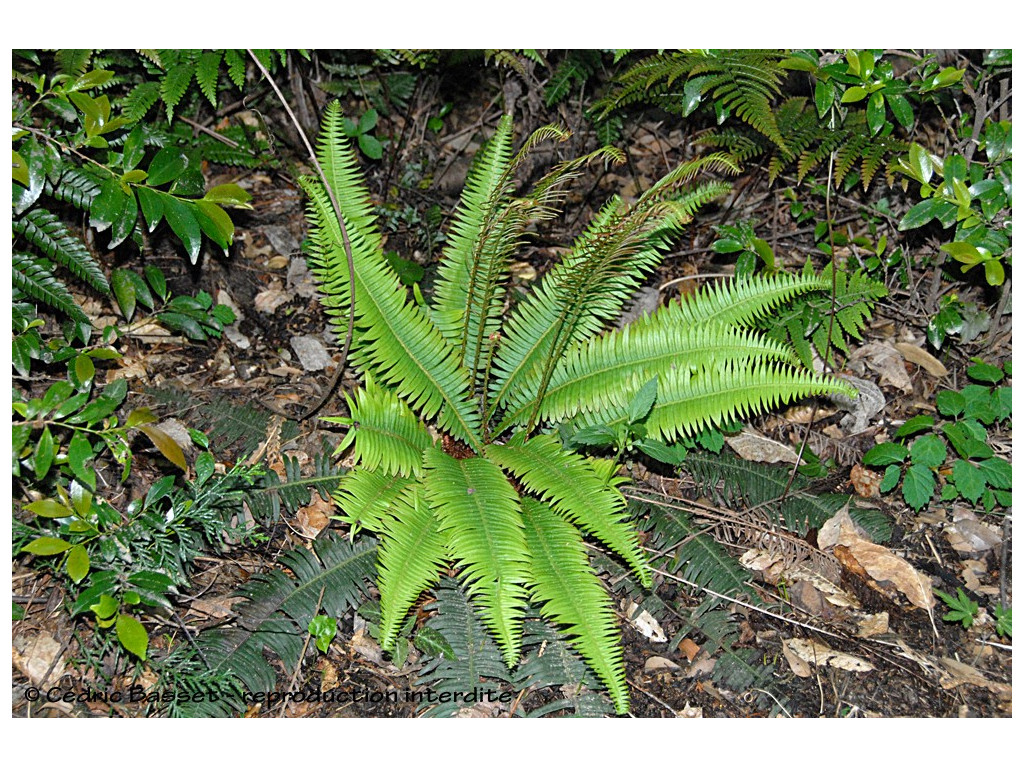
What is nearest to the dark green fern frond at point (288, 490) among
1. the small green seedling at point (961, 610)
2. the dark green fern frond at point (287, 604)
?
the dark green fern frond at point (287, 604)

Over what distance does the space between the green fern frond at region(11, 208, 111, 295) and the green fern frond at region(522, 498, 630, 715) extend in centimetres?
212

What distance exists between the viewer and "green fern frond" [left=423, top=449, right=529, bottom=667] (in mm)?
2816

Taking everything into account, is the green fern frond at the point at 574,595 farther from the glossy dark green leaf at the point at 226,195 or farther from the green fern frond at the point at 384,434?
the glossy dark green leaf at the point at 226,195

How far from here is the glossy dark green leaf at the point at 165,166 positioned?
2.91 m

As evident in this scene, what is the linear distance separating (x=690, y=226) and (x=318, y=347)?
7.65 ft

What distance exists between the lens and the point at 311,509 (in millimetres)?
3541

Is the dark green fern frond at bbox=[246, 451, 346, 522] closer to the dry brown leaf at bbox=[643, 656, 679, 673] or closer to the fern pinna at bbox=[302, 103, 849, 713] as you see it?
the fern pinna at bbox=[302, 103, 849, 713]

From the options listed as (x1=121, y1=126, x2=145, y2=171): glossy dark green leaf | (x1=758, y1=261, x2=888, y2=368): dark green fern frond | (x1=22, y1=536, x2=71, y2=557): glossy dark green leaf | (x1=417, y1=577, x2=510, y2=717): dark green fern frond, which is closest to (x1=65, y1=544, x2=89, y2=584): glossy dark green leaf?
(x1=22, y1=536, x2=71, y2=557): glossy dark green leaf

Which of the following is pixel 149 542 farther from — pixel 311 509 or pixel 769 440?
pixel 769 440

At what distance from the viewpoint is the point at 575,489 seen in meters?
3.13

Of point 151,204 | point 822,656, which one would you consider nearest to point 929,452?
point 822,656

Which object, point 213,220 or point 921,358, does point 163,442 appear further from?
point 921,358

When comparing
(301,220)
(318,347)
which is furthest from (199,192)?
(301,220)

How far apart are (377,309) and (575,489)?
3.89 ft
